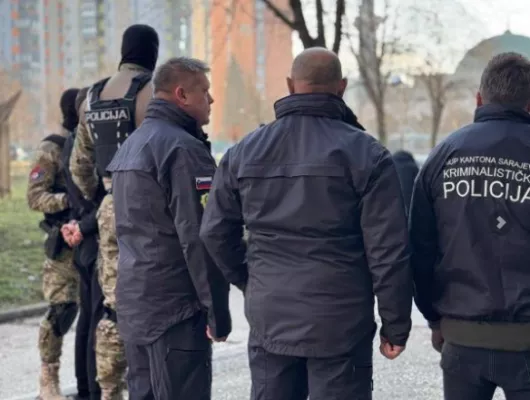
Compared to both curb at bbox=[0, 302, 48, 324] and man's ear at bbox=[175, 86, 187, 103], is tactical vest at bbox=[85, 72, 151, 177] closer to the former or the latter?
man's ear at bbox=[175, 86, 187, 103]

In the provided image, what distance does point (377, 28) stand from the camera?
1912cm

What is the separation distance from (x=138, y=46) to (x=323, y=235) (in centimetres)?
233

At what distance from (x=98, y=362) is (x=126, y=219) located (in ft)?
4.33

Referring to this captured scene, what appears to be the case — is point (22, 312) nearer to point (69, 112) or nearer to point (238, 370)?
point (238, 370)

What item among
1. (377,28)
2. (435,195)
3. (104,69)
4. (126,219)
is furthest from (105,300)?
(104,69)

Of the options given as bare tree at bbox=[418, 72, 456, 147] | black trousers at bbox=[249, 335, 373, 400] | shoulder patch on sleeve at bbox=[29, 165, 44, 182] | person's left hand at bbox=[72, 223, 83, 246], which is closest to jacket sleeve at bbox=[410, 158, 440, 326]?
black trousers at bbox=[249, 335, 373, 400]

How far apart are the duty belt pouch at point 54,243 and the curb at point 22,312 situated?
438cm

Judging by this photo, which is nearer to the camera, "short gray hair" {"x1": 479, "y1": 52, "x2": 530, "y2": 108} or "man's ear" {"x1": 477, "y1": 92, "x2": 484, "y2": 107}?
"short gray hair" {"x1": 479, "y1": 52, "x2": 530, "y2": 108}

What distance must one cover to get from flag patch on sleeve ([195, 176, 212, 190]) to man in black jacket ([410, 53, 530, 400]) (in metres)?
1.03

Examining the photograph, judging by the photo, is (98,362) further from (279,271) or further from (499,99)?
(499,99)

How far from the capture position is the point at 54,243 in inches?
250

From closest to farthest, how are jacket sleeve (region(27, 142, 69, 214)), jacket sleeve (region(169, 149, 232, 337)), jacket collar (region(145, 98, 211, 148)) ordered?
jacket sleeve (region(169, 149, 232, 337))
jacket collar (region(145, 98, 211, 148))
jacket sleeve (region(27, 142, 69, 214))

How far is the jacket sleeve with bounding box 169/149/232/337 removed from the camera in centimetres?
425

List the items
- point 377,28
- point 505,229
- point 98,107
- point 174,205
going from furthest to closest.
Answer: point 377,28 < point 98,107 < point 174,205 < point 505,229
